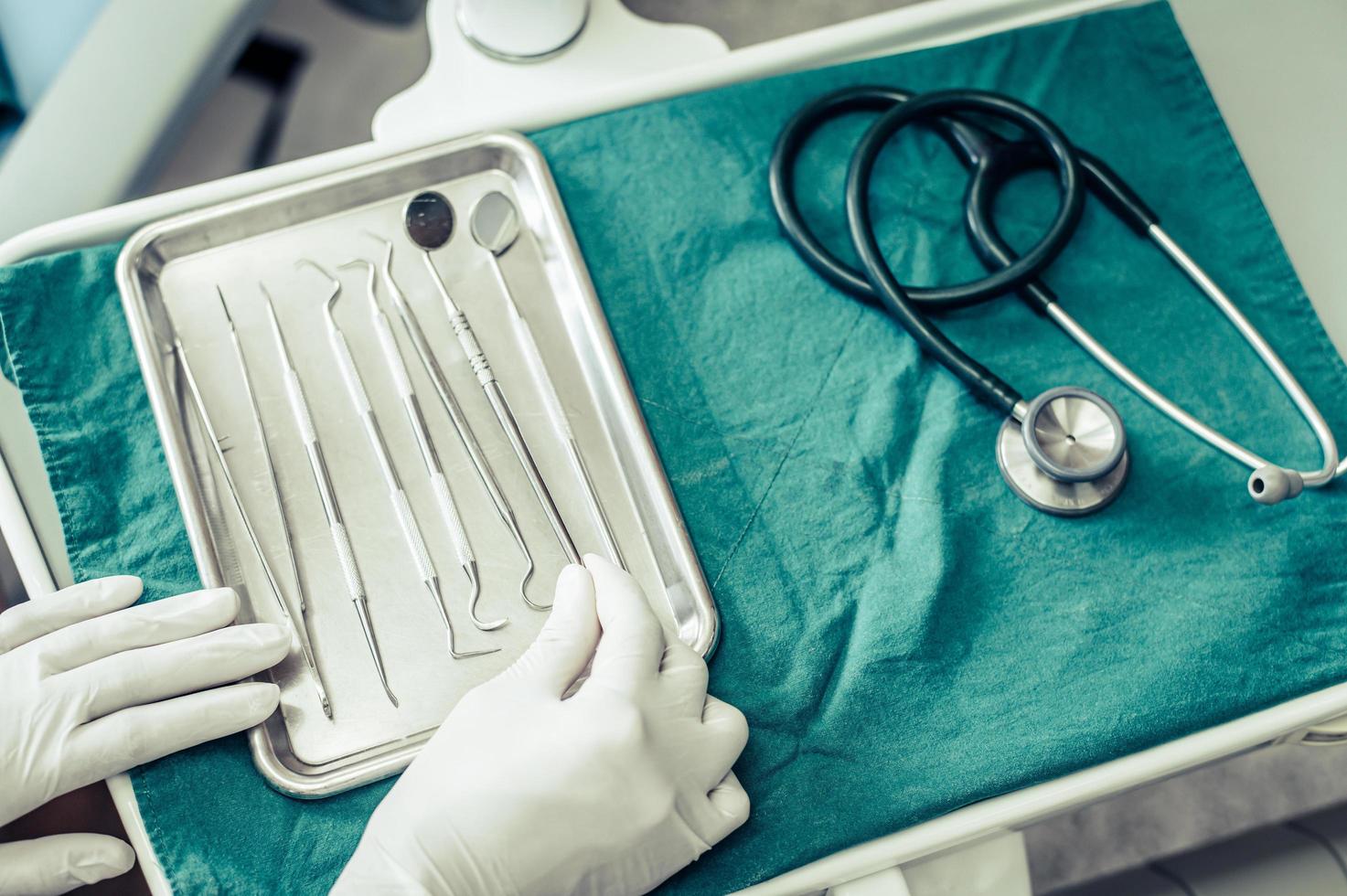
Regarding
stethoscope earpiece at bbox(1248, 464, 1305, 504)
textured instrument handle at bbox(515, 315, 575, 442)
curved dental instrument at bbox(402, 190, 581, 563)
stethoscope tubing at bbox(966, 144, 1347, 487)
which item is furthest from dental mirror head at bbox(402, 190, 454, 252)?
stethoscope earpiece at bbox(1248, 464, 1305, 504)

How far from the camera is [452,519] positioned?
0.80 meters

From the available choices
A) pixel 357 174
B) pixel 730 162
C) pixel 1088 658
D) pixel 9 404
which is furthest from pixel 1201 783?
pixel 9 404

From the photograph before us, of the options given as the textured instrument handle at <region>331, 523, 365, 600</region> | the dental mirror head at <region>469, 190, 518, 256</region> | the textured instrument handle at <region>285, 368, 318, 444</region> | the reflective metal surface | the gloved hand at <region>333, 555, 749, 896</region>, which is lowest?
the gloved hand at <region>333, 555, 749, 896</region>

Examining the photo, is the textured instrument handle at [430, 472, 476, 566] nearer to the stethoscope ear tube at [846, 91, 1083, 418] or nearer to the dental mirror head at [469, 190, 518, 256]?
the dental mirror head at [469, 190, 518, 256]

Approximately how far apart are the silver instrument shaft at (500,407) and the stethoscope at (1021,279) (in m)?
0.30

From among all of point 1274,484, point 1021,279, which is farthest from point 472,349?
point 1274,484

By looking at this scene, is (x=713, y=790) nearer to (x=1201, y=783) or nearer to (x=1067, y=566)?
(x=1067, y=566)

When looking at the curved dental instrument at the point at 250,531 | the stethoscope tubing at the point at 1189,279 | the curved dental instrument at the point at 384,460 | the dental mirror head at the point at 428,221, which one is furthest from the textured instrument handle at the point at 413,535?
the stethoscope tubing at the point at 1189,279

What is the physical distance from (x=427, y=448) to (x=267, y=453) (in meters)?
0.13

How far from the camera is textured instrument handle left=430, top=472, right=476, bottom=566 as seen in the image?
789mm

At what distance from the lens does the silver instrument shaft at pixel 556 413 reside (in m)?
0.81

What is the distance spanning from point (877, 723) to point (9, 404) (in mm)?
761

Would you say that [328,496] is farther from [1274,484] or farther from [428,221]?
[1274,484]

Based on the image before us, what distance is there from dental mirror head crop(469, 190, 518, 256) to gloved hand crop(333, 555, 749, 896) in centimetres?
33
